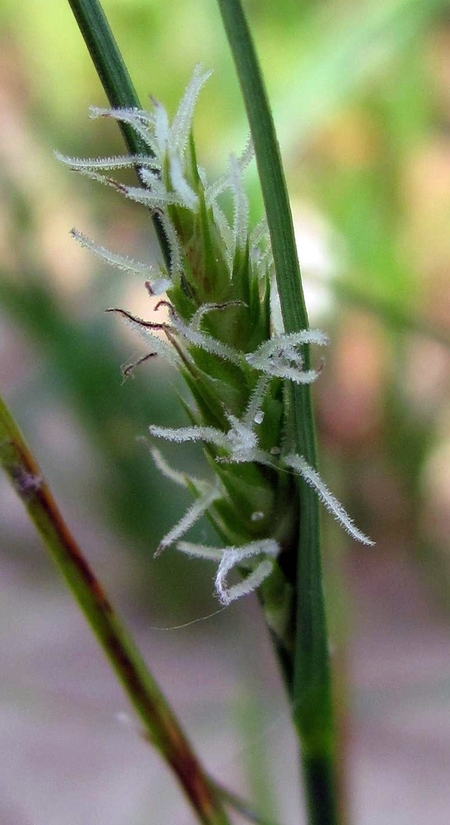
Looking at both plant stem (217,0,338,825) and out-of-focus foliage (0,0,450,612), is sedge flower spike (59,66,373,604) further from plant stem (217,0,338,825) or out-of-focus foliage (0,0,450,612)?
out-of-focus foliage (0,0,450,612)

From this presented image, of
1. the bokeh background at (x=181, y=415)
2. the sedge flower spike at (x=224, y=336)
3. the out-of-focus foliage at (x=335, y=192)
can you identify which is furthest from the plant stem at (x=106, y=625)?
the out-of-focus foliage at (x=335, y=192)

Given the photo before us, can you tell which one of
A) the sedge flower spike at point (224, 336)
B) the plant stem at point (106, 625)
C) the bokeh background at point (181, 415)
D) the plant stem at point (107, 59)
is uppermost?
the bokeh background at point (181, 415)

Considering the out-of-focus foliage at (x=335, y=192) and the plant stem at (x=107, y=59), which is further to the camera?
the out-of-focus foliage at (x=335, y=192)

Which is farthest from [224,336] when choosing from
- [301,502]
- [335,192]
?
[335,192]

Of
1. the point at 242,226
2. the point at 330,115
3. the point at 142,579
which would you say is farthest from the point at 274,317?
the point at 330,115

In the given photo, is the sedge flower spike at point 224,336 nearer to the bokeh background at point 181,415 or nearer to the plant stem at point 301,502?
the plant stem at point 301,502

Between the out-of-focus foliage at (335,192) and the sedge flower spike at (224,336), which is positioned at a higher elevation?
the out-of-focus foliage at (335,192)

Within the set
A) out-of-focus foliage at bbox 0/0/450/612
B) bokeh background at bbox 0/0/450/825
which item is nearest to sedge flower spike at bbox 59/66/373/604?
bokeh background at bbox 0/0/450/825
